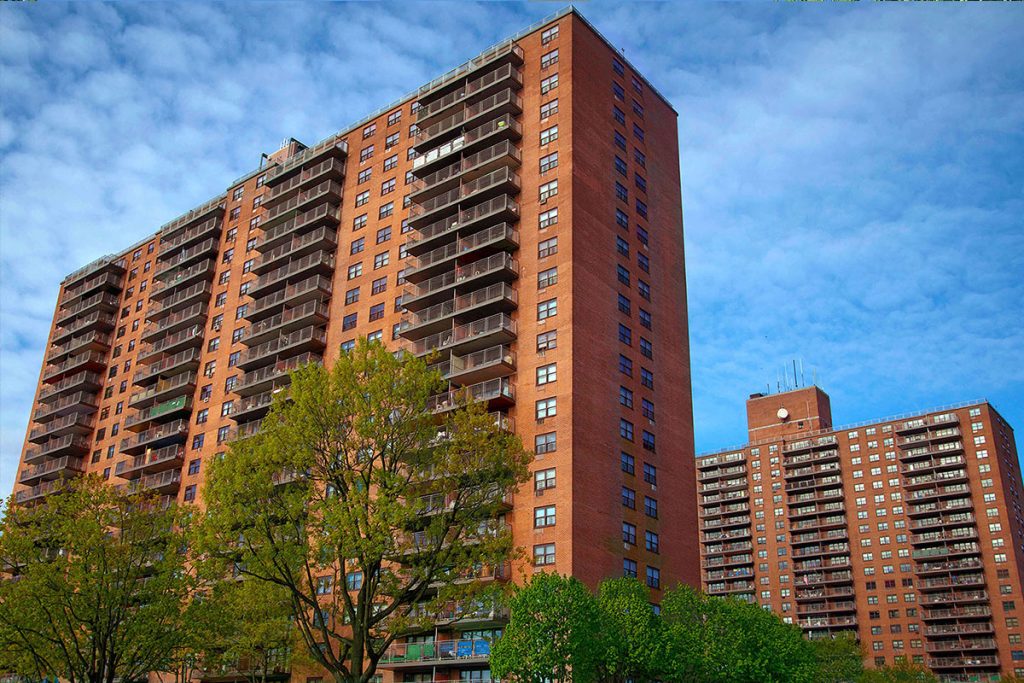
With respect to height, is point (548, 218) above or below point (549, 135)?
below

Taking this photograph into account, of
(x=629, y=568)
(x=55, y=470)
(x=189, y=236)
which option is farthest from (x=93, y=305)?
(x=629, y=568)

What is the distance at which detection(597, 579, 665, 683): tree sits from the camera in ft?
163

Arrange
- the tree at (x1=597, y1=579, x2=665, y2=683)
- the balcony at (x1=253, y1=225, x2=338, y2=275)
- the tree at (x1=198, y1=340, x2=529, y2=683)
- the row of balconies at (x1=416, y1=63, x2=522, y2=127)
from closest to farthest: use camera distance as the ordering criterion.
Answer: the tree at (x1=198, y1=340, x2=529, y2=683), the tree at (x1=597, y1=579, x2=665, y2=683), the row of balconies at (x1=416, y1=63, x2=522, y2=127), the balcony at (x1=253, y1=225, x2=338, y2=275)

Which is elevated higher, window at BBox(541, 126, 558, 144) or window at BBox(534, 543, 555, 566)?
window at BBox(541, 126, 558, 144)

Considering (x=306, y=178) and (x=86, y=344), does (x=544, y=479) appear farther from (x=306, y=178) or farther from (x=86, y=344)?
(x=86, y=344)

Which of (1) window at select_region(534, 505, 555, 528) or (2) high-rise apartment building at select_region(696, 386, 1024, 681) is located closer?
(1) window at select_region(534, 505, 555, 528)

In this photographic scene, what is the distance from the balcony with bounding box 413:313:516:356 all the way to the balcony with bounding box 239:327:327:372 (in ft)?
48.0

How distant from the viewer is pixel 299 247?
288 feet

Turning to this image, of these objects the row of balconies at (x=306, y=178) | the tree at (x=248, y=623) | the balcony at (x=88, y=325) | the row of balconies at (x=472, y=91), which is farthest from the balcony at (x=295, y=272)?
the tree at (x=248, y=623)

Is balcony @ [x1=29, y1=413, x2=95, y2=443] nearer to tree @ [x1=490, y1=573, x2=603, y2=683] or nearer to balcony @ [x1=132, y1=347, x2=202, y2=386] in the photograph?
balcony @ [x1=132, y1=347, x2=202, y2=386]

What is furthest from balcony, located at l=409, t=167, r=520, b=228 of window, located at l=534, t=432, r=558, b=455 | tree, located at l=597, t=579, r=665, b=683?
tree, located at l=597, t=579, r=665, b=683

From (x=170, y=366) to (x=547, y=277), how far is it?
153ft

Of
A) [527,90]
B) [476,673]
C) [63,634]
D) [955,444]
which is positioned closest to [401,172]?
[527,90]

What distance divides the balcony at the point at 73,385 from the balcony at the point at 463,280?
49808 mm
